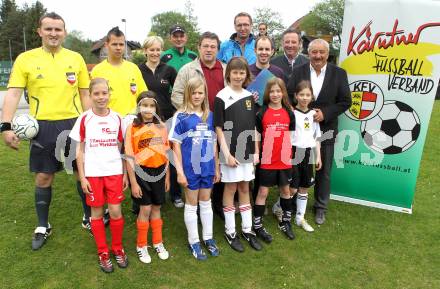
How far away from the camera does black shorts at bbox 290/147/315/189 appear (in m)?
3.89

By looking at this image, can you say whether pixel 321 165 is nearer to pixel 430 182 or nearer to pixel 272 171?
pixel 272 171

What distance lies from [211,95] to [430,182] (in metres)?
4.08

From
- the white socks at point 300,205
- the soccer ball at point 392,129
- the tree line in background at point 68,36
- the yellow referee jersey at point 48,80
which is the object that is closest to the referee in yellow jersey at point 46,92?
the yellow referee jersey at point 48,80

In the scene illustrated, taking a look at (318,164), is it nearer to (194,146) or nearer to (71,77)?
(194,146)

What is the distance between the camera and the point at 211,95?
3865 millimetres

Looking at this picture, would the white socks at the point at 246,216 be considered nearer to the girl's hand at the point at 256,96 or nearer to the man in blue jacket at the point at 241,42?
the girl's hand at the point at 256,96

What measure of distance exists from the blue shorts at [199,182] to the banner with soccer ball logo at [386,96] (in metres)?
2.12

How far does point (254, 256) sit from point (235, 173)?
33.9 inches

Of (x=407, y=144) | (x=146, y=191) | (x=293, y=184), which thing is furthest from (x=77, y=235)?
(x=407, y=144)

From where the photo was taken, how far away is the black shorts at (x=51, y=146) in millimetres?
3445

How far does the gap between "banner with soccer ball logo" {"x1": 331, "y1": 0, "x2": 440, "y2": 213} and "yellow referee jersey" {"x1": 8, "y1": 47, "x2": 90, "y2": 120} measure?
10.8 ft

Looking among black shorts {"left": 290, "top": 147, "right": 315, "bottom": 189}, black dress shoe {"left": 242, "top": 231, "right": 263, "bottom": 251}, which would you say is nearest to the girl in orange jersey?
black dress shoe {"left": 242, "top": 231, "right": 263, "bottom": 251}

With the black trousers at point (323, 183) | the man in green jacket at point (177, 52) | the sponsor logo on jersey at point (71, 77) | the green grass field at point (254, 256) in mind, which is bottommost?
the green grass field at point (254, 256)

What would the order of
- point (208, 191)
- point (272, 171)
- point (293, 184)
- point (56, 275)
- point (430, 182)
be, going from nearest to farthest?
point (56, 275), point (208, 191), point (272, 171), point (293, 184), point (430, 182)
